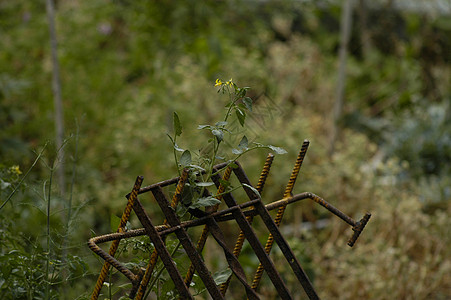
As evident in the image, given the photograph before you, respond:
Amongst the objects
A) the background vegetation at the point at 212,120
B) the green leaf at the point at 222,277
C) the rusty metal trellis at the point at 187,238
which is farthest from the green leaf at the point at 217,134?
the background vegetation at the point at 212,120

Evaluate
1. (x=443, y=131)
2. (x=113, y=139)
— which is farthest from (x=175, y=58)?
(x=443, y=131)

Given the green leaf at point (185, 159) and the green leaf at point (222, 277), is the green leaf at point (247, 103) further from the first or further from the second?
the green leaf at point (222, 277)

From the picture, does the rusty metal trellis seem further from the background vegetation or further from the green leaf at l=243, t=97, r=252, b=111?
the background vegetation

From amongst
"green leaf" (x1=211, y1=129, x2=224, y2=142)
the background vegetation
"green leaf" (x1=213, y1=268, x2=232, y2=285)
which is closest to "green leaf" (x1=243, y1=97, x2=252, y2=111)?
"green leaf" (x1=211, y1=129, x2=224, y2=142)

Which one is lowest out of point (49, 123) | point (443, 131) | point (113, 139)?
point (443, 131)

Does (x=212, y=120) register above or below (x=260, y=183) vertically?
above

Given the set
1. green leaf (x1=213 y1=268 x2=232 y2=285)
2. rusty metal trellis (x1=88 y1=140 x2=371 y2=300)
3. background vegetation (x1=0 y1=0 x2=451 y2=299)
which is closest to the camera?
rusty metal trellis (x1=88 y1=140 x2=371 y2=300)

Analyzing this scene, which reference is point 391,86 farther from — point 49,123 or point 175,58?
point 49,123

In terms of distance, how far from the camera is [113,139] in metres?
3.13

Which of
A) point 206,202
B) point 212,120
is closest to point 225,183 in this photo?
point 206,202

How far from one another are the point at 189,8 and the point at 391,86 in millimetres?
2383

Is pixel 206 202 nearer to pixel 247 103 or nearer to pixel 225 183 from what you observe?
pixel 225 183

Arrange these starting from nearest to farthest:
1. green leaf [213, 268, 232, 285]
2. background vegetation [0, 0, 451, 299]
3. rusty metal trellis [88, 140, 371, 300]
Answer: rusty metal trellis [88, 140, 371, 300] → green leaf [213, 268, 232, 285] → background vegetation [0, 0, 451, 299]

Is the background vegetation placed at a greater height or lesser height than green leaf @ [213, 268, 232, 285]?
greater
